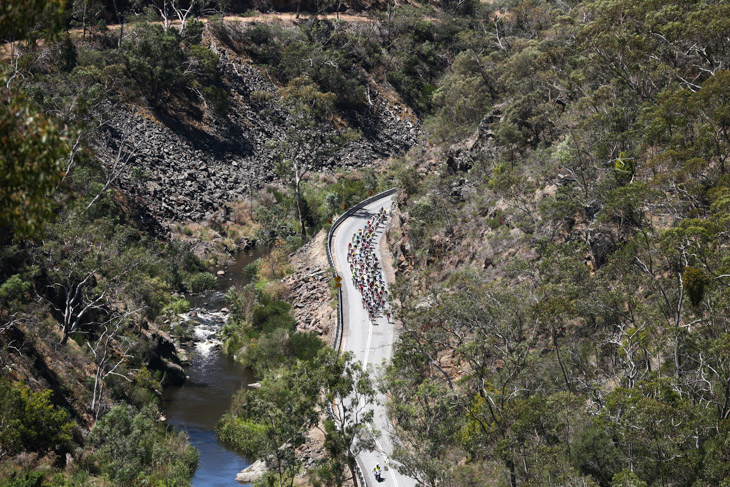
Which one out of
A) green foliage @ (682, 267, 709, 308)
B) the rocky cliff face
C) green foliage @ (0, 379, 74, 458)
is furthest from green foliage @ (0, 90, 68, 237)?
the rocky cliff face

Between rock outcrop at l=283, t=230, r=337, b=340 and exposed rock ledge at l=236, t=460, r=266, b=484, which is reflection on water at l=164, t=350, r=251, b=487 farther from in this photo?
rock outcrop at l=283, t=230, r=337, b=340

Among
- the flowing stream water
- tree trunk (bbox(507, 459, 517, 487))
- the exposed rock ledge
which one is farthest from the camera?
the flowing stream water

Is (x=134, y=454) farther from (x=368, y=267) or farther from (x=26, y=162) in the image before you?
(x=368, y=267)

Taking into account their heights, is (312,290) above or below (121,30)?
below

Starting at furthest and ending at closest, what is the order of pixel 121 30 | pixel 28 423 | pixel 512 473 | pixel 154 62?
1. pixel 121 30
2. pixel 154 62
3. pixel 28 423
4. pixel 512 473

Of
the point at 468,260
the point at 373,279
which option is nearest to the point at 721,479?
the point at 468,260

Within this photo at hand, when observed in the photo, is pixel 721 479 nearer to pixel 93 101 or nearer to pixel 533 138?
pixel 533 138

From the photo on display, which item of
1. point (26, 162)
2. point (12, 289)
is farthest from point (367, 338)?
point (26, 162)
